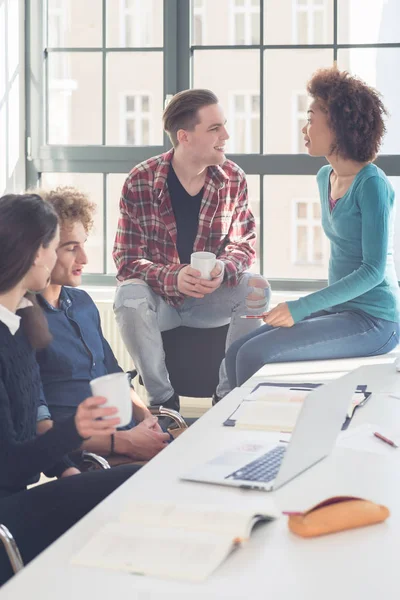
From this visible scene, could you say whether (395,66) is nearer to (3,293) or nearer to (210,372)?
(210,372)

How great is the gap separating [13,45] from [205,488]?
11.8 feet

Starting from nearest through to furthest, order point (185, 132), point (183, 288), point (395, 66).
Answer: point (183, 288)
point (185, 132)
point (395, 66)

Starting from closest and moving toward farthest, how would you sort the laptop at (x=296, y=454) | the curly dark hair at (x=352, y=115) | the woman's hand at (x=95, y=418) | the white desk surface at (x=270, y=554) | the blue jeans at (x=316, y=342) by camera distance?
1. the white desk surface at (x=270, y=554)
2. the laptop at (x=296, y=454)
3. the woman's hand at (x=95, y=418)
4. the blue jeans at (x=316, y=342)
5. the curly dark hair at (x=352, y=115)

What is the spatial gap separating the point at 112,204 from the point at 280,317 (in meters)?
2.04

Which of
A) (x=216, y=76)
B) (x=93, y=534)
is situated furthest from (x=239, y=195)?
(x=93, y=534)

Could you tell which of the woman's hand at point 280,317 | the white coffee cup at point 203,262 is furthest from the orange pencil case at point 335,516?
the white coffee cup at point 203,262

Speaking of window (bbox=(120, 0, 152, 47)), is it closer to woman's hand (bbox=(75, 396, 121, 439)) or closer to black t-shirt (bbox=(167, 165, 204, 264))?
black t-shirt (bbox=(167, 165, 204, 264))

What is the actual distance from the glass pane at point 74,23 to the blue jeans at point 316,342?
2330 mm

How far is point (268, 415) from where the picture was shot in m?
1.87

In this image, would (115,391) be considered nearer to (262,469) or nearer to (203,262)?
(262,469)

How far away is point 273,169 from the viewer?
443 centimetres

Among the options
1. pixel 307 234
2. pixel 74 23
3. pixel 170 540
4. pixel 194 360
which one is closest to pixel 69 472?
pixel 170 540

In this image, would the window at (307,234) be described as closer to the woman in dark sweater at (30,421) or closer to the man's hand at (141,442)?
the man's hand at (141,442)

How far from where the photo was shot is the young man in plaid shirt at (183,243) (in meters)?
3.26
